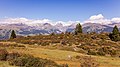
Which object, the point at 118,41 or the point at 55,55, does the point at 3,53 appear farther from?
the point at 118,41

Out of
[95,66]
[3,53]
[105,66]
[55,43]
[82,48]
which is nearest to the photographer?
[3,53]

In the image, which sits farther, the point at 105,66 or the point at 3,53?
the point at 105,66

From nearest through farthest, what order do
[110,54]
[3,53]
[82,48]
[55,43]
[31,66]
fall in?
[31,66] < [3,53] < [110,54] < [82,48] < [55,43]

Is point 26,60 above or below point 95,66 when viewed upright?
above

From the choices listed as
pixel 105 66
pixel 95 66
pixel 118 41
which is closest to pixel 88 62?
pixel 95 66

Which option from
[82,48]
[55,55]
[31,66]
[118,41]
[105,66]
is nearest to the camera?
[31,66]

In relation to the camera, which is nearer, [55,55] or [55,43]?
[55,55]

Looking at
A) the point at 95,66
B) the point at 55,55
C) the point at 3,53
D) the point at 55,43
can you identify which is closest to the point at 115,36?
the point at 55,43

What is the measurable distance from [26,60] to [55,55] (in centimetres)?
1751

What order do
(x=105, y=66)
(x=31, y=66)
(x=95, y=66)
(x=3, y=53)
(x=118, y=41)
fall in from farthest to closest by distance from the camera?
1. (x=118, y=41)
2. (x=105, y=66)
3. (x=95, y=66)
4. (x=3, y=53)
5. (x=31, y=66)

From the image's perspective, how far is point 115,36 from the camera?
7394 cm

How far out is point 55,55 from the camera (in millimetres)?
39781

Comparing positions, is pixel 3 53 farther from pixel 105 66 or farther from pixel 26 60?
pixel 105 66

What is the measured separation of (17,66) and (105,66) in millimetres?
14641
